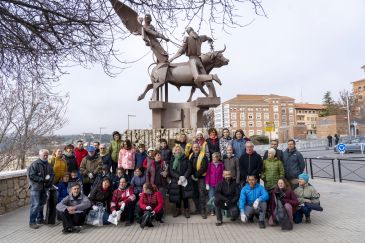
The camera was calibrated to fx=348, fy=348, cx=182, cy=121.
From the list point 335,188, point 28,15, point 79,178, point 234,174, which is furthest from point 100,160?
point 335,188

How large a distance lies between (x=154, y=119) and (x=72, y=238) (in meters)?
5.39

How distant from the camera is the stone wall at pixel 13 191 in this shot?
852 cm

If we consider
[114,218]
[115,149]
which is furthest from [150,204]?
[115,149]

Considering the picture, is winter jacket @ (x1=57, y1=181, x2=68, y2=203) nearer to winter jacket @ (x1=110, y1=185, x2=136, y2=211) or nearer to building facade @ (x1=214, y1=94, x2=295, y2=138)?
winter jacket @ (x1=110, y1=185, x2=136, y2=211)

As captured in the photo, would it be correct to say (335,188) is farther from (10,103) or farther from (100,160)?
(10,103)

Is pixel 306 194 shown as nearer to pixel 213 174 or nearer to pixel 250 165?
pixel 250 165

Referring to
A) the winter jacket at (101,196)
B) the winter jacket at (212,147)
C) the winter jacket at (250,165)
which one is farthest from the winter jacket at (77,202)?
the winter jacket at (250,165)

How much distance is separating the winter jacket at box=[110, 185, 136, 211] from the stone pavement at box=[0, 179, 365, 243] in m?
0.45

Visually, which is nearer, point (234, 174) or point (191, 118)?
point (234, 174)

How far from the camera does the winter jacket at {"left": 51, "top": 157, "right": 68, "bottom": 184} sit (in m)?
7.95

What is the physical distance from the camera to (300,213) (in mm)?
6926

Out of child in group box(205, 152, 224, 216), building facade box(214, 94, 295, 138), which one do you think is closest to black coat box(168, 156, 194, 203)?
child in group box(205, 152, 224, 216)

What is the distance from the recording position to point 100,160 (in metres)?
8.16

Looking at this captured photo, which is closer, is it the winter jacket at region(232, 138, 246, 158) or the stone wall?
the winter jacket at region(232, 138, 246, 158)
